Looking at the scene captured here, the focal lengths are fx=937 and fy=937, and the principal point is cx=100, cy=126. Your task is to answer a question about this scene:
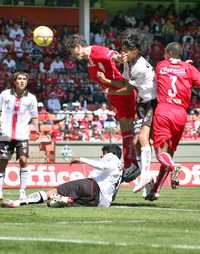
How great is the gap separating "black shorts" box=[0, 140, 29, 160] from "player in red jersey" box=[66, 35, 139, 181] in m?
1.68

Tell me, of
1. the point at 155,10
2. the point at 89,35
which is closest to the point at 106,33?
the point at 89,35

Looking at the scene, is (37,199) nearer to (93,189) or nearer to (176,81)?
(93,189)

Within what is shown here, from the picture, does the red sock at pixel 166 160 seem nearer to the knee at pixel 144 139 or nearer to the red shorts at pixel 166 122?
the red shorts at pixel 166 122

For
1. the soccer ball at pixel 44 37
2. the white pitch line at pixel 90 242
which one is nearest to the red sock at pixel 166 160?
the white pitch line at pixel 90 242

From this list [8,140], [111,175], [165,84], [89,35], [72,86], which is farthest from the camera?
[89,35]

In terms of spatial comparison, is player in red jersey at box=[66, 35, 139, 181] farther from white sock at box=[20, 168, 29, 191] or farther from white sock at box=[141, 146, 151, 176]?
white sock at box=[20, 168, 29, 191]

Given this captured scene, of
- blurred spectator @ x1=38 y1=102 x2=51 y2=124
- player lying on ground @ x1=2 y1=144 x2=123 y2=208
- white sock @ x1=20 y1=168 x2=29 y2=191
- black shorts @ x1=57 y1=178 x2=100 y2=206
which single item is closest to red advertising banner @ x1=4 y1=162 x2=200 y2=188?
white sock @ x1=20 y1=168 x2=29 y2=191

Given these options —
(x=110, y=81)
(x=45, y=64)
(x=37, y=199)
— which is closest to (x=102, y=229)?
(x=37, y=199)

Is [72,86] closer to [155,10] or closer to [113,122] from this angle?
[113,122]

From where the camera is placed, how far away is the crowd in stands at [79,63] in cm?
3077

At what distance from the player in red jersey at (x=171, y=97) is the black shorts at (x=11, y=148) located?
2.59 m

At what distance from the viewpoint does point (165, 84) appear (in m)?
14.5

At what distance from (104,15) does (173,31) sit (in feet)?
12.8

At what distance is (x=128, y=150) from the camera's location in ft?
51.4
